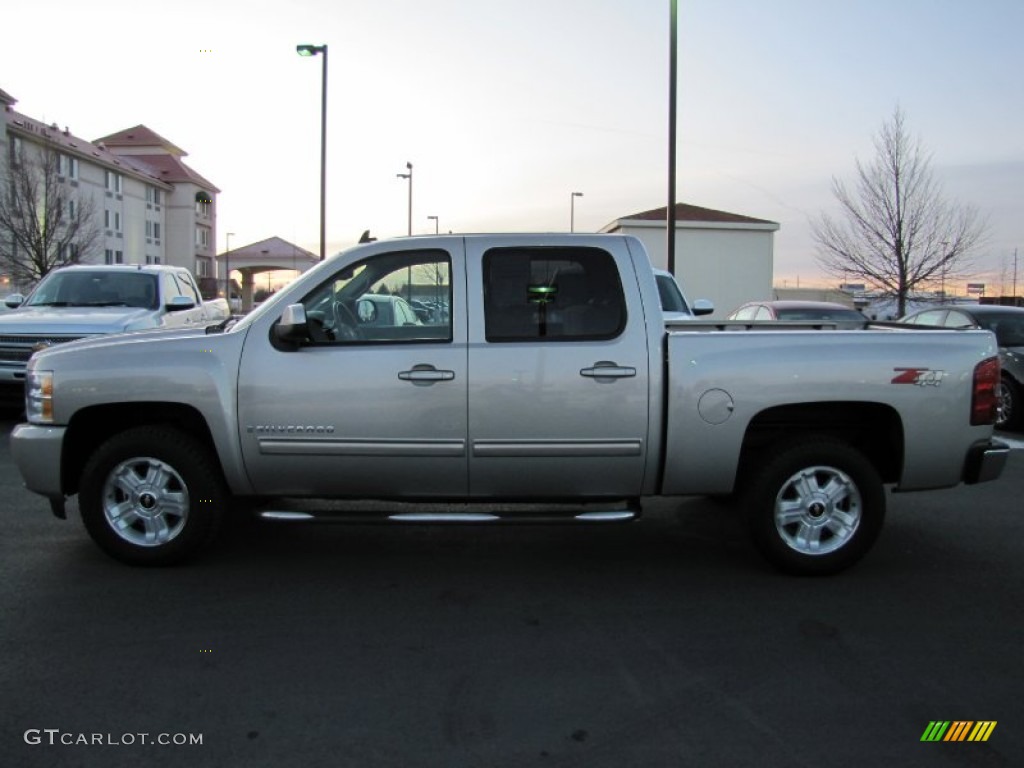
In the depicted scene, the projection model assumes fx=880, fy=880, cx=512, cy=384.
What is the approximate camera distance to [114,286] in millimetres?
11516

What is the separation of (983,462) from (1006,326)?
8108mm

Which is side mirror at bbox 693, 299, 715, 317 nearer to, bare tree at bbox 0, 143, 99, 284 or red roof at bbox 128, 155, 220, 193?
bare tree at bbox 0, 143, 99, 284

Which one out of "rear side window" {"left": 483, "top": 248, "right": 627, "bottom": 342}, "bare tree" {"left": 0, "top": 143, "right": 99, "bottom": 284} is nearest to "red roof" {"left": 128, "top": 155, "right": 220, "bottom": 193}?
"bare tree" {"left": 0, "top": 143, "right": 99, "bottom": 284}

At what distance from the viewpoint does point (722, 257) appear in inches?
1201

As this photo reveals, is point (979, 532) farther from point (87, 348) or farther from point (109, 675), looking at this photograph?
point (87, 348)

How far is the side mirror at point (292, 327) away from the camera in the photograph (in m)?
4.72

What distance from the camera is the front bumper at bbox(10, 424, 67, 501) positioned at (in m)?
4.96

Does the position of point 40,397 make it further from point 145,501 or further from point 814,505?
point 814,505

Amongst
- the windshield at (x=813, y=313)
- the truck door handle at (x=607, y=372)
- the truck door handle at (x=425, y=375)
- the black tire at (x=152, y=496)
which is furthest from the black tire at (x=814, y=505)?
the windshield at (x=813, y=313)

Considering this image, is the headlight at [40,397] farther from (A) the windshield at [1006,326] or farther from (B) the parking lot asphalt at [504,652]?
(A) the windshield at [1006,326]

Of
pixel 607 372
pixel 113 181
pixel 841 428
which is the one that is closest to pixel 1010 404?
pixel 841 428

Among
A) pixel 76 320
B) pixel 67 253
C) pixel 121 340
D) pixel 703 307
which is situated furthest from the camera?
pixel 67 253

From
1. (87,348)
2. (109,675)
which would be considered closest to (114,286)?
(87,348)

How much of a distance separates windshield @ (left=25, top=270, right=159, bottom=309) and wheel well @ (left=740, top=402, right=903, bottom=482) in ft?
28.2
